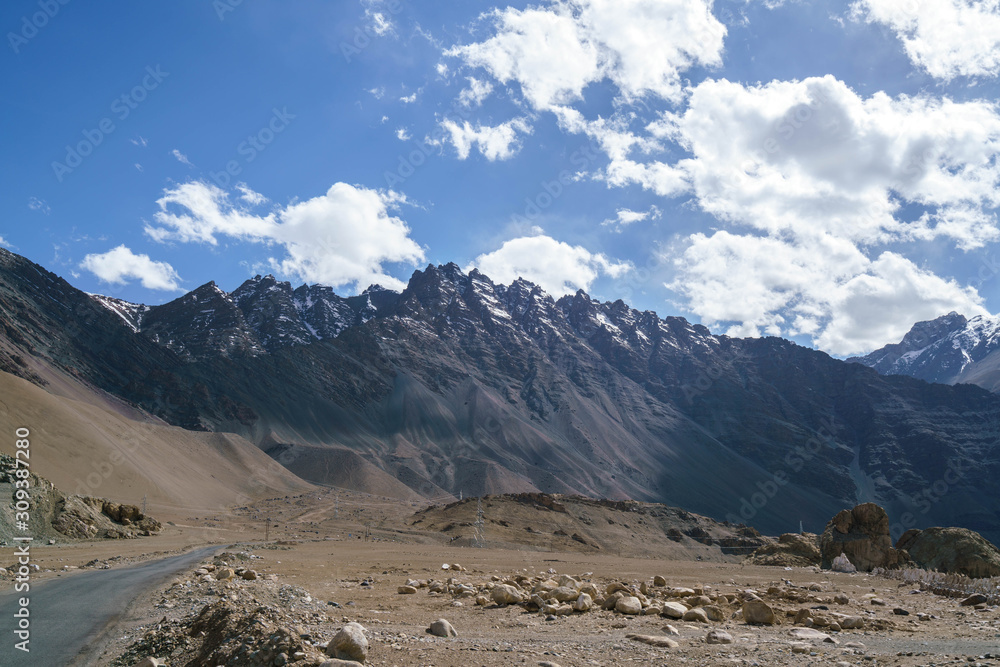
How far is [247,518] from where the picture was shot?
287 ft

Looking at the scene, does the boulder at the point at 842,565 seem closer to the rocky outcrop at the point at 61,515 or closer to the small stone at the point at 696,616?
the small stone at the point at 696,616

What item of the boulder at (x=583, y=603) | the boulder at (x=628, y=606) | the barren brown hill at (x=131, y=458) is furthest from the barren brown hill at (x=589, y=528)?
the boulder at (x=628, y=606)

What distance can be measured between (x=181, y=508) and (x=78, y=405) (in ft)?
89.9

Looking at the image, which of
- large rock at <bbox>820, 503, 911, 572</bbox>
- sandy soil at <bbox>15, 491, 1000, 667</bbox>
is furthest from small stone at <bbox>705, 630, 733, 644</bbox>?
large rock at <bbox>820, 503, 911, 572</bbox>

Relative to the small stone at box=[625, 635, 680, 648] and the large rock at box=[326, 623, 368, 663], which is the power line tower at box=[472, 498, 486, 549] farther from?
the large rock at box=[326, 623, 368, 663]

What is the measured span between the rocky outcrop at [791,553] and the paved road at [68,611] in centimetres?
3727

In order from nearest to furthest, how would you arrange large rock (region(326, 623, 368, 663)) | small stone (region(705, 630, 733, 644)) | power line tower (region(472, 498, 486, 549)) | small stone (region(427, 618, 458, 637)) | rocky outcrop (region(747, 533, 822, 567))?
large rock (region(326, 623, 368, 663)) → small stone (region(705, 630, 733, 644)) → small stone (region(427, 618, 458, 637)) → rocky outcrop (region(747, 533, 822, 567)) → power line tower (region(472, 498, 486, 549))

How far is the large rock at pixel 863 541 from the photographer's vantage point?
36438 mm

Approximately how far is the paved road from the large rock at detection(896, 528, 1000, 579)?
1420 inches

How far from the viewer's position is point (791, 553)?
43.3 m

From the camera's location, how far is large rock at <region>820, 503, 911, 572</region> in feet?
120

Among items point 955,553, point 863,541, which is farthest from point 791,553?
point 955,553

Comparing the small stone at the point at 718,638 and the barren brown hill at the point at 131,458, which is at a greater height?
the small stone at the point at 718,638

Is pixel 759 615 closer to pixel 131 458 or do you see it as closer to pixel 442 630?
pixel 442 630
